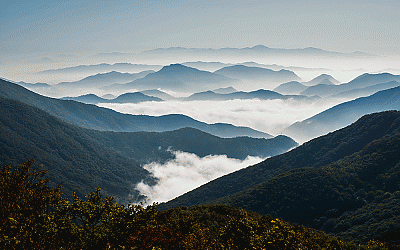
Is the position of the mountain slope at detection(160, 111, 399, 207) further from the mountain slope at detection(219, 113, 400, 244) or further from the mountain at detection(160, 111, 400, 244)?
the mountain slope at detection(219, 113, 400, 244)

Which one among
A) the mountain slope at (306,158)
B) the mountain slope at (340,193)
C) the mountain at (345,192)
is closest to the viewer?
the mountain at (345,192)

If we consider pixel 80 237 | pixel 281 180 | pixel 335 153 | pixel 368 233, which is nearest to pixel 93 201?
pixel 80 237

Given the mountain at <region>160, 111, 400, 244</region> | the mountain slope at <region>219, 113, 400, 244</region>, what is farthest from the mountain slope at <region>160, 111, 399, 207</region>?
the mountain slope at <region>219, 113, 400, 244</region>

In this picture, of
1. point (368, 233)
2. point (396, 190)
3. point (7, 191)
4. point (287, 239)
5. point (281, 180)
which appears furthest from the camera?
point (281, 180)

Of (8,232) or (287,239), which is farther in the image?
(287,239)

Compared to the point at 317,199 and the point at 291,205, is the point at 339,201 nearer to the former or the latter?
the point at 317,199

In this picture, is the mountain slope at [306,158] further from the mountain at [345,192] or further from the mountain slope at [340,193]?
the mountain slope at [340,193]

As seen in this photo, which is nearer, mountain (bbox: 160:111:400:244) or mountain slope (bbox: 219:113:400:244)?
mountain (bbox: 160:111:400:244)

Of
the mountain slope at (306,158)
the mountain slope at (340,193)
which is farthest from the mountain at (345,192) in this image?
the mountain slope at (306,158)

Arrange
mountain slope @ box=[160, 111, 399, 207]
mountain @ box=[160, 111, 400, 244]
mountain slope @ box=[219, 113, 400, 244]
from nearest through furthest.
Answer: mountain @ box=[160, 111, 400, 244], mountain slope @ box=[219, 113, 400, 244], mountain slope @ box=[160, 111, 399, 207]
